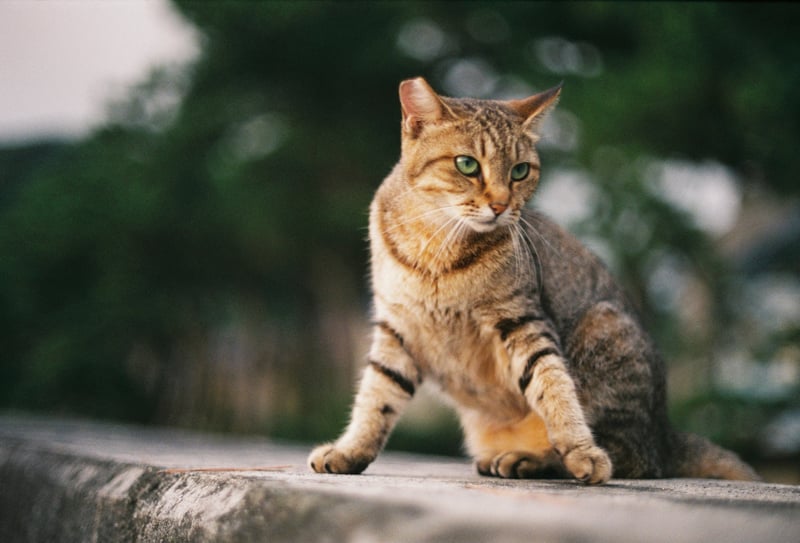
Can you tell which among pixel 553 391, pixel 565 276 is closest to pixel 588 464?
pixel 553 391

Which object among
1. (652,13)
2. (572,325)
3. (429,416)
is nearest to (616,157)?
(652,13)

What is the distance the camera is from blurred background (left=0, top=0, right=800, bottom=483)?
6.38 meters

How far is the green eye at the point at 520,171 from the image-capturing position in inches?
96.5

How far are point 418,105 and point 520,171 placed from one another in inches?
15.9

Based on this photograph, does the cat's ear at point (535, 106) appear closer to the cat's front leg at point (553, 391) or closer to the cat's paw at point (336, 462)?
the cat's front leg at point (553, 391)

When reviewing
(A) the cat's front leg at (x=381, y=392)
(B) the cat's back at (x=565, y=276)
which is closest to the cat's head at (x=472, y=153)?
(B) the cat's back at (x=565, y=276)

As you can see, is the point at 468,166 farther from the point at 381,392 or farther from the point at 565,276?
the point at 381,392

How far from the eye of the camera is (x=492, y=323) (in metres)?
2.31

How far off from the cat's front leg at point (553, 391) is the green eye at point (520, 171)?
47cm

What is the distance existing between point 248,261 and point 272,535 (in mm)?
11657

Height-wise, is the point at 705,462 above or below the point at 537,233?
below

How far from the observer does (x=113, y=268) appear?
34.7 feet

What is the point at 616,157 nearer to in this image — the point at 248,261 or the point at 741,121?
the point at 741,121

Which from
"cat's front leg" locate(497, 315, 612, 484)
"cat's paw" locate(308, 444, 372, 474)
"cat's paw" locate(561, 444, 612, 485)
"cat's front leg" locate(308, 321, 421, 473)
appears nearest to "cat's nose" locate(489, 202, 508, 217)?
"cat's front leg" locate(497, 315, 612, 484)
